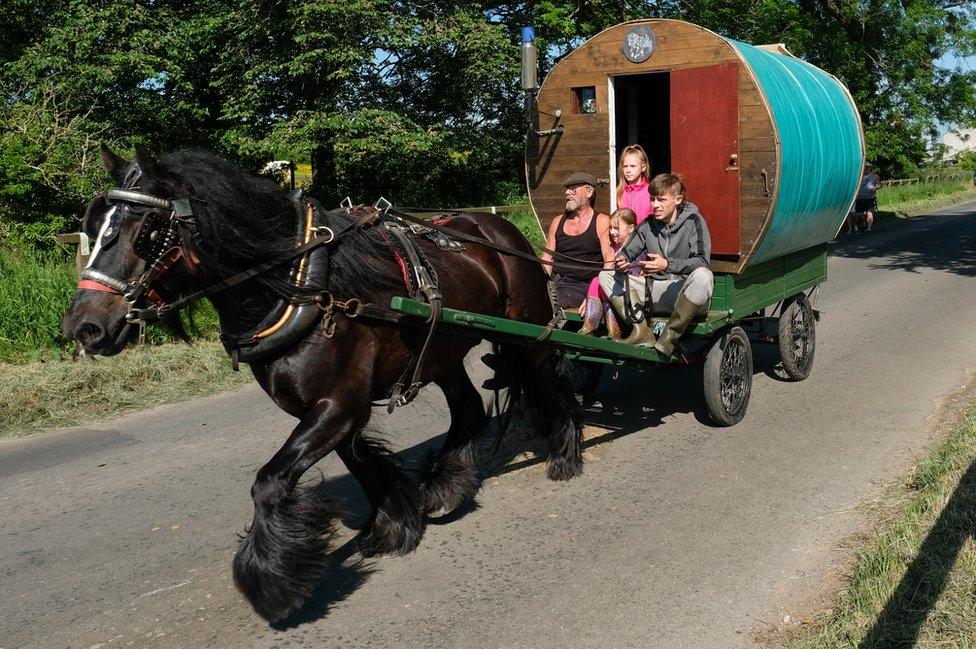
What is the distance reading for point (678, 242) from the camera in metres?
5.84

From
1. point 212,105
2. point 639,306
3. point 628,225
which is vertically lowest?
point 639,306

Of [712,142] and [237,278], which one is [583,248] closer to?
[712,142]

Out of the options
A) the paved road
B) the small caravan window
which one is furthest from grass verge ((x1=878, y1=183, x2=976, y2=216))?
the paved road

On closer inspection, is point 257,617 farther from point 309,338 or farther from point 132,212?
point 132,212

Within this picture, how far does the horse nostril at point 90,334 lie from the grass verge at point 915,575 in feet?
9.40

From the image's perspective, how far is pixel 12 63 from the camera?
15141mm

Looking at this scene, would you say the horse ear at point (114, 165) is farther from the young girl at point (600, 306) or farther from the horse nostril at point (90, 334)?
the young girl at point (600, 306)

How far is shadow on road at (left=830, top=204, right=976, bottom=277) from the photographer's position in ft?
49.6

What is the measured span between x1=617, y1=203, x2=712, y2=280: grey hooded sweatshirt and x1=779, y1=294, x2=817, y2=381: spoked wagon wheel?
1.88 m

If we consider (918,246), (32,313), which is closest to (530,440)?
(32,313)

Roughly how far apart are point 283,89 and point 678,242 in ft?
38.1

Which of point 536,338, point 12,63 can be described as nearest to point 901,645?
point 536,338

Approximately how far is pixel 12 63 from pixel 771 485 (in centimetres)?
1500

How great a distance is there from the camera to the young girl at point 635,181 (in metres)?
6.36
